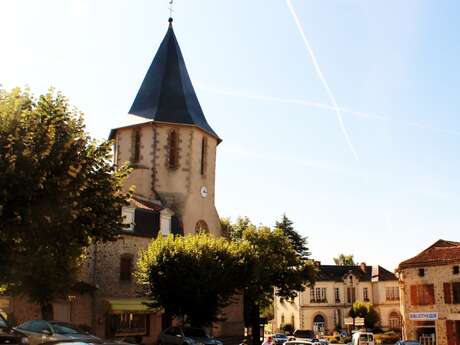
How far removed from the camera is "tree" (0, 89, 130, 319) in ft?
46.1

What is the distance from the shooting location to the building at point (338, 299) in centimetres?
6241

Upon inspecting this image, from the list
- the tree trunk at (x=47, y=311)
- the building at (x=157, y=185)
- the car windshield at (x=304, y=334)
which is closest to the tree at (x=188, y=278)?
the building at (x=157, y=185)

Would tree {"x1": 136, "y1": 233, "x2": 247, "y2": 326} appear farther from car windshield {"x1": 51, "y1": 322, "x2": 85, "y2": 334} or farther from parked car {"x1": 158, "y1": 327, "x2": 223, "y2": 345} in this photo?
car windshield {"x1": 51, "y1": 322, "x2": 85, "y2": 334}

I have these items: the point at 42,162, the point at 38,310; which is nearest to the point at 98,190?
the point at 42,162

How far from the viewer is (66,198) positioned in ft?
48.9

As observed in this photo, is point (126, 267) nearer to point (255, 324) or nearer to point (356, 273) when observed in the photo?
point (255, 324)

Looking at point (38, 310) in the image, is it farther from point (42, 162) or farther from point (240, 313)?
point (240, 313)

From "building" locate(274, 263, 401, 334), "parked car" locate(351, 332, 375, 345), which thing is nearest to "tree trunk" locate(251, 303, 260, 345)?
"parked car" locate(351, 332, 375, 345)

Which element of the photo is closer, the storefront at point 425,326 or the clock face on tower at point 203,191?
the clock face on tower at point 203,191

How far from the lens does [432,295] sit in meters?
38.9

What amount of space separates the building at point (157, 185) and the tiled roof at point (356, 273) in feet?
97.6

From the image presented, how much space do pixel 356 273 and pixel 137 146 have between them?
39309 millimetres

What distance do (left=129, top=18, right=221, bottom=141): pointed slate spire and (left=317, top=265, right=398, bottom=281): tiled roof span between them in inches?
1258

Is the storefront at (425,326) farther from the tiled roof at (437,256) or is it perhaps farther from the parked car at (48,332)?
the parked car at (48,332)
